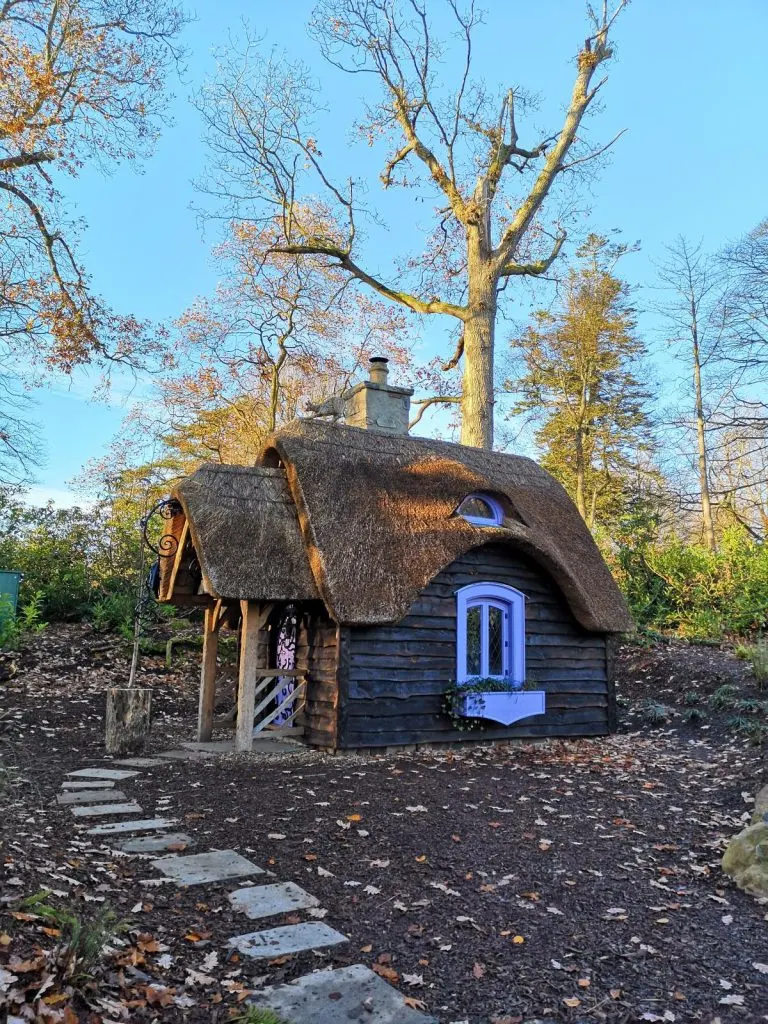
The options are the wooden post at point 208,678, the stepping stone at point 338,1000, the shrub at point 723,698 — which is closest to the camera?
the stepping stone at point 338,1000

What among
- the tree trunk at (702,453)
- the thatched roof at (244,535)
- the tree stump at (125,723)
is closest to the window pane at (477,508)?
the thatched roof at (244,535)

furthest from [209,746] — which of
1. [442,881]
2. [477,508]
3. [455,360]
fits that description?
[455,360]

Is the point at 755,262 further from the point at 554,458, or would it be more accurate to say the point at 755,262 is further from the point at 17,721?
the point at 17,721

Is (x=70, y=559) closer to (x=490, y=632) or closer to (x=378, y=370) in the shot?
(x=378, y=370)

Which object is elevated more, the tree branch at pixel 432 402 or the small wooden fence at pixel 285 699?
the tree branch at pixel 432 402

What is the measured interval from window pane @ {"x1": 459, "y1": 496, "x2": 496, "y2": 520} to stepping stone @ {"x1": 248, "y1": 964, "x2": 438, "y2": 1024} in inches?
270

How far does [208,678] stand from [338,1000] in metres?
6.59

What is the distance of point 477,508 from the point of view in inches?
383

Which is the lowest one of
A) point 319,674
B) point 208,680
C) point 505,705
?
point 505,705

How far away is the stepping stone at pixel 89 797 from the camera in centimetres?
581

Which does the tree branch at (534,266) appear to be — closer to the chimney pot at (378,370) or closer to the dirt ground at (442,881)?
the chimney pot at (378,370)

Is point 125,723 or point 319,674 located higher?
point 319,674

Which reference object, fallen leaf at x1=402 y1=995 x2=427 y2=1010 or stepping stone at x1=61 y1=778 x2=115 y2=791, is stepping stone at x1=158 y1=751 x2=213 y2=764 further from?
fallen leaf at x1=402 y1=995 x2=427 y2=1010

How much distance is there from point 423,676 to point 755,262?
13005 mm
